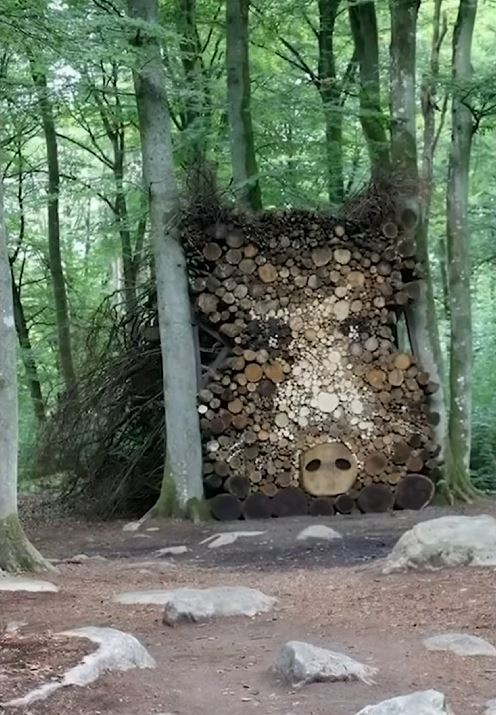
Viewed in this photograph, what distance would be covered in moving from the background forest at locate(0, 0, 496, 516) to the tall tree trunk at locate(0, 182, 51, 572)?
215cm

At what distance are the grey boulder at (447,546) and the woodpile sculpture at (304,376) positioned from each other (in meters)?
3.84

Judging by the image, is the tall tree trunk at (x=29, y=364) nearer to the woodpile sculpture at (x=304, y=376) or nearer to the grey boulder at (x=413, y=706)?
the woodpile sculpture at (x=304, y=376)

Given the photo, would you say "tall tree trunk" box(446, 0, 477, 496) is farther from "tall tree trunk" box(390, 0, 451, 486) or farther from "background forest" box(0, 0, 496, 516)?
"tall tree trunk" box(390, 0, 451, 486)

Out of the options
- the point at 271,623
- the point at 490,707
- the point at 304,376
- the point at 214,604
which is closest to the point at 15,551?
the point at 214,604

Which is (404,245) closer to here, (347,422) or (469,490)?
(347,422)

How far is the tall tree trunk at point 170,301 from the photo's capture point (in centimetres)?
917

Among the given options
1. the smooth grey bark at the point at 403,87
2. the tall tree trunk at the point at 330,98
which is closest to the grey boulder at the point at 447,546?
the smooth grey bark at the point at 403,87

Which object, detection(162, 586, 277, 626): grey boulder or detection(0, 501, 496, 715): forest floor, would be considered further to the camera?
detection(162, 586, 277, 626): grey boulder

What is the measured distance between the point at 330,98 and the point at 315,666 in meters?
11.0

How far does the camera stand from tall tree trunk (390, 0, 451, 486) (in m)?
9.93

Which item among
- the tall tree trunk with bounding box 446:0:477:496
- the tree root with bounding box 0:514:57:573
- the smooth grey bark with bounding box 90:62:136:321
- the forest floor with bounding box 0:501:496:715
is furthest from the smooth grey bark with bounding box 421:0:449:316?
the tree root with bounding box 0:514:57:573

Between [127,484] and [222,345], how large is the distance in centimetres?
193

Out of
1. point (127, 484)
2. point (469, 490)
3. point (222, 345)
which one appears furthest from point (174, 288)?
point (469, 490)

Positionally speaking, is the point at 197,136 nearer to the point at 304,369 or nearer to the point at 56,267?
the point at 56,267
